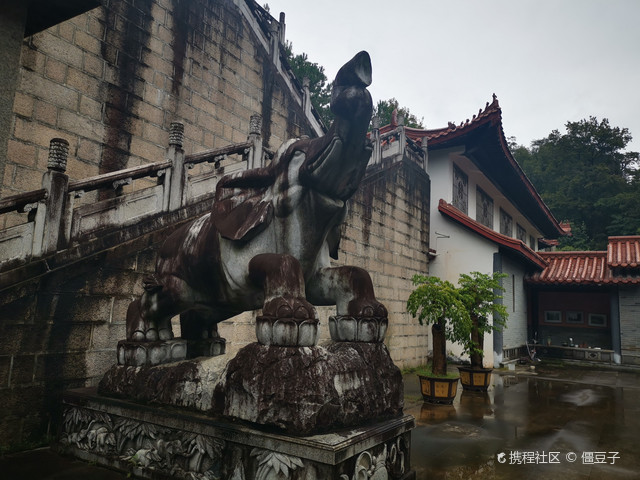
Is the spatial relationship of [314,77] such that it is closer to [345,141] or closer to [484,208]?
[484,208]

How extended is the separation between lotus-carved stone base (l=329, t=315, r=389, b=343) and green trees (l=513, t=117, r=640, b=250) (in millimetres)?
27367

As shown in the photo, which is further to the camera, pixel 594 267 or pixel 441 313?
pixel 594 267

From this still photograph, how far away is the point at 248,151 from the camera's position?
572 centimetres

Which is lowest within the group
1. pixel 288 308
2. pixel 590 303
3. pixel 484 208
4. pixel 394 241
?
pixel 288 308

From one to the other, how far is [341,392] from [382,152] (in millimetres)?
8298

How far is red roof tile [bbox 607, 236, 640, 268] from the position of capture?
1237cm

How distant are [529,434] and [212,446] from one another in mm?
3859

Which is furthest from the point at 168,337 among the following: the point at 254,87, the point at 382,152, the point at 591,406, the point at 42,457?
the point at 382,152

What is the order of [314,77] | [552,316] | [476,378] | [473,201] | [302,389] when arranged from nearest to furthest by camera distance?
[302,389] < [476,378] < [473,201] < [552,316] < [314,77]

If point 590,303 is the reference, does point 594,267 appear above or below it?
above

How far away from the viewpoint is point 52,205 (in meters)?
3.52

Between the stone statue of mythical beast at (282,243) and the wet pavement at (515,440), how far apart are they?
1.05m

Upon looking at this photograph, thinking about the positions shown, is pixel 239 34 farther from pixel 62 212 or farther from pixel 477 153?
pixel 477 153

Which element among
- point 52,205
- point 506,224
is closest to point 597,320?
point 506,224
